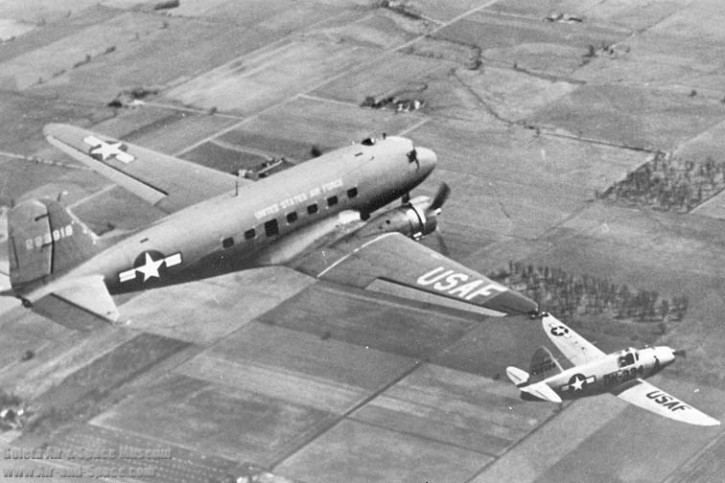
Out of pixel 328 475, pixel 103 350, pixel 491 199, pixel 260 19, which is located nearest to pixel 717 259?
pixel 491 199

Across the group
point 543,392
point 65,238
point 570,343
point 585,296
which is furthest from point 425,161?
point 65,238

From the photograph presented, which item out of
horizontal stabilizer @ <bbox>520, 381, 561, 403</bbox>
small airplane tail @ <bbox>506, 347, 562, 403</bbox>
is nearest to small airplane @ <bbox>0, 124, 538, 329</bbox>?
small airplane tail @ <bbox>506, 347, 562, 403</bbox>

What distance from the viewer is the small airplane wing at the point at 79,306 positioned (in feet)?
202

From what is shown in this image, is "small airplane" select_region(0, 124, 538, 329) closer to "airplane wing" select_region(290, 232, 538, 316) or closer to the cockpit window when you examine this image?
"airplane wing" select_region(290, 232, 538, 316)

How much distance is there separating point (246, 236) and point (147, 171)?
9707 mm

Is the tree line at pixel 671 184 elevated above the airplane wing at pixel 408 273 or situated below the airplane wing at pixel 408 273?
Result: below

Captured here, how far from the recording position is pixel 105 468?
60.8 metres

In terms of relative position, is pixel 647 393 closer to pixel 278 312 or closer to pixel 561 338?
pixel 561 338

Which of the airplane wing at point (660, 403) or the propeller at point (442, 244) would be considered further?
the propeller at point (442, 244)

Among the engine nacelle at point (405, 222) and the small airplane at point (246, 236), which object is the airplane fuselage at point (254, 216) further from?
the engine nacelle at point (405, 222)

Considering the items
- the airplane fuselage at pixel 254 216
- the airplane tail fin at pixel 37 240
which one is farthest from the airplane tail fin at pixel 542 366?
the airplane tail fin at pixel 37 240

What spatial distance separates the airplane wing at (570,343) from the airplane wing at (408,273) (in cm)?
272

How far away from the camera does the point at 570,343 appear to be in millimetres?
62688

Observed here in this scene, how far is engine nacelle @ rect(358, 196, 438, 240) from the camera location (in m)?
69.5
